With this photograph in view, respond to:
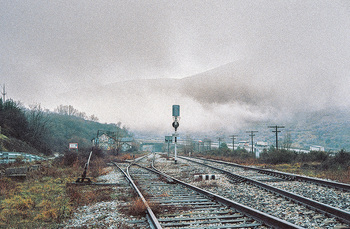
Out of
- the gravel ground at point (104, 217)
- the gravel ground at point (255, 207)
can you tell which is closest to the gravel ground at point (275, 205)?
the gravel ground at point (255, 207)

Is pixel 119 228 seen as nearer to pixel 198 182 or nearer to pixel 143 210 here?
pixel 143 210

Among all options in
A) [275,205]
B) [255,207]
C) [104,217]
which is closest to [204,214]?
[255,207]

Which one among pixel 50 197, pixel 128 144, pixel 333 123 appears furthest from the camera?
pixel 333 123

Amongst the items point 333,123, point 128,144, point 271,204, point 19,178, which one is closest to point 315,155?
point 271,204

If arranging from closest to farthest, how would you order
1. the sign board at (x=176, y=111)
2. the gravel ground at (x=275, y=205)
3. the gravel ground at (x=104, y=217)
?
the gravel ground at (x=275, y=205)
the gravel ground at (x=104, y=217)
the sign board at (x=176, y=111)

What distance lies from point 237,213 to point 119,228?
2535 mm

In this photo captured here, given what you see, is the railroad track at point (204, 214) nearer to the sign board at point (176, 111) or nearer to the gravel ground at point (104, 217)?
the gravel ground at point (104, 217)

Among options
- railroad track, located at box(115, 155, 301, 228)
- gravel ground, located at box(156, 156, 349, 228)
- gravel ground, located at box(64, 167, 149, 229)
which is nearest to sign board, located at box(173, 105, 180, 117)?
gravel ground, located at box(156, 156, 349, 228)

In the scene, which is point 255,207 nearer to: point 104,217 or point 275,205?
point 275,205

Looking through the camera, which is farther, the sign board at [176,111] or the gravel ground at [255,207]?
the sign board at [176,111]

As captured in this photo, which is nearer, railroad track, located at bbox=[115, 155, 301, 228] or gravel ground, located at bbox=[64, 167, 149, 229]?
railroad track, located at bbox=[115, 155, 301, 228]

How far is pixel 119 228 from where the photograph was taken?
4.38 m

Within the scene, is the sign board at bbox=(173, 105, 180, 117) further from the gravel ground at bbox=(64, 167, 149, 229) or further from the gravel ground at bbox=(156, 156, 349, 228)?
the gravel ground at bbox=(64, 167, 149, 229)

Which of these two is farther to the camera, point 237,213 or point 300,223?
point 237,213
